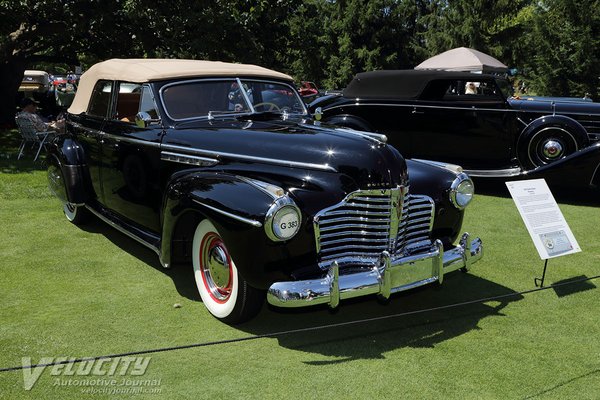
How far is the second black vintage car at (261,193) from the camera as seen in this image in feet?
11.3

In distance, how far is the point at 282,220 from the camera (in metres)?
3.35

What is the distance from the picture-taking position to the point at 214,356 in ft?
11.5

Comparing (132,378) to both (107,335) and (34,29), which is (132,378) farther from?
(34,29)

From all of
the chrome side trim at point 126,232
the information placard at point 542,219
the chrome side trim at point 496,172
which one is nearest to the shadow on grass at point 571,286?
the information placard at point 542,219

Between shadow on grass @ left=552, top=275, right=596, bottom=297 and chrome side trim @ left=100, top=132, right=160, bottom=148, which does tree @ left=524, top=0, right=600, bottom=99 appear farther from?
chrome side trim @ left=100, top=132, right=160, bottom=148

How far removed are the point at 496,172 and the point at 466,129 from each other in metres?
0.81

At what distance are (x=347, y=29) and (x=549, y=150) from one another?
2811 centimetres

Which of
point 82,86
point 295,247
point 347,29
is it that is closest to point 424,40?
point 347,29

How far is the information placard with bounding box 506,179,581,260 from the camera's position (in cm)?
450

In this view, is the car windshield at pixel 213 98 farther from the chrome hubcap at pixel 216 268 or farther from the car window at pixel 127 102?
the chrome hubcap at pixel 216 268

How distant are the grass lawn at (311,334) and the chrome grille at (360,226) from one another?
0.42 m

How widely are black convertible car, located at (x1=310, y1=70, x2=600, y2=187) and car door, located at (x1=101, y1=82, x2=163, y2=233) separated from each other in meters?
4.77

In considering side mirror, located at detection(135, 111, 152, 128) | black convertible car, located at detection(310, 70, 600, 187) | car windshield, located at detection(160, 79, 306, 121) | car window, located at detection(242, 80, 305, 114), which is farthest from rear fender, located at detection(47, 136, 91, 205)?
black convertible car, located at detection(310, 70, 600, 187)

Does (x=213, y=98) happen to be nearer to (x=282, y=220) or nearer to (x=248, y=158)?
(x=248, y=158)
